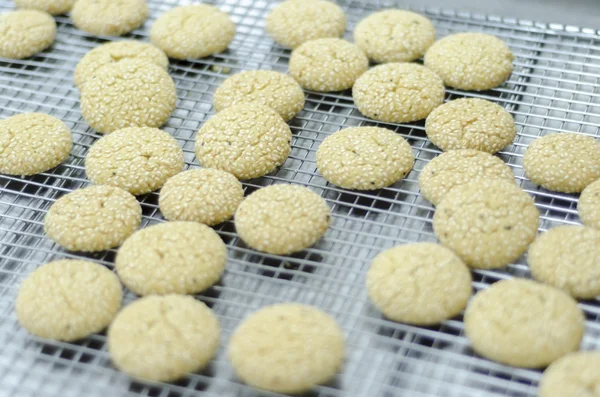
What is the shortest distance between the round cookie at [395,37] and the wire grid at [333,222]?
0.74 feet

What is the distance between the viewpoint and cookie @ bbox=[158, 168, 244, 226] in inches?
99.4

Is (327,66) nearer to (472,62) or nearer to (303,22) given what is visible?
(303,22)

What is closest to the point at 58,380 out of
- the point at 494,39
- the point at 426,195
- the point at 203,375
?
the point at 203,375

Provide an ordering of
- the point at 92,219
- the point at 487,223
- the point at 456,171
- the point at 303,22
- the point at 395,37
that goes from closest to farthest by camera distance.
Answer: the point at 487,223 < the point at 92,219 < the point at 456,171 < the point at 395,37 < the point at 303,22

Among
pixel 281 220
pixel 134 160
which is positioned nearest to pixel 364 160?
pixel 281 220

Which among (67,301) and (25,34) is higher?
(25,34)

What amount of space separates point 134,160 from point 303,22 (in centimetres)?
114

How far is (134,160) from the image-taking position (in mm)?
2701

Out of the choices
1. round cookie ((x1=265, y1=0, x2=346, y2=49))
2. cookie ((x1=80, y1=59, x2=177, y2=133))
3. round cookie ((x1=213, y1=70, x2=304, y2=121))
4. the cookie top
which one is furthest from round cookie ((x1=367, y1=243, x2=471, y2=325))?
round cookie ((x1=265, y1=0, x2=346, y2=49))

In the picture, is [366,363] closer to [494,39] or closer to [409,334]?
[409,334]

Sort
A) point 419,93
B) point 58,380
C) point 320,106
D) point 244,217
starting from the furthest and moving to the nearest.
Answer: point 320,106 → point 419,93 → point 244,217 → point 58,380

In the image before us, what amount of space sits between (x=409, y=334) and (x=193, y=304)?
25.1 inches

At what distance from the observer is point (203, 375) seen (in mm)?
2098

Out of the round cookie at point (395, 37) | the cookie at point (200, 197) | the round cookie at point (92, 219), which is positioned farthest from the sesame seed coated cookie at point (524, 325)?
→ the round cookie at point (395, 37)
